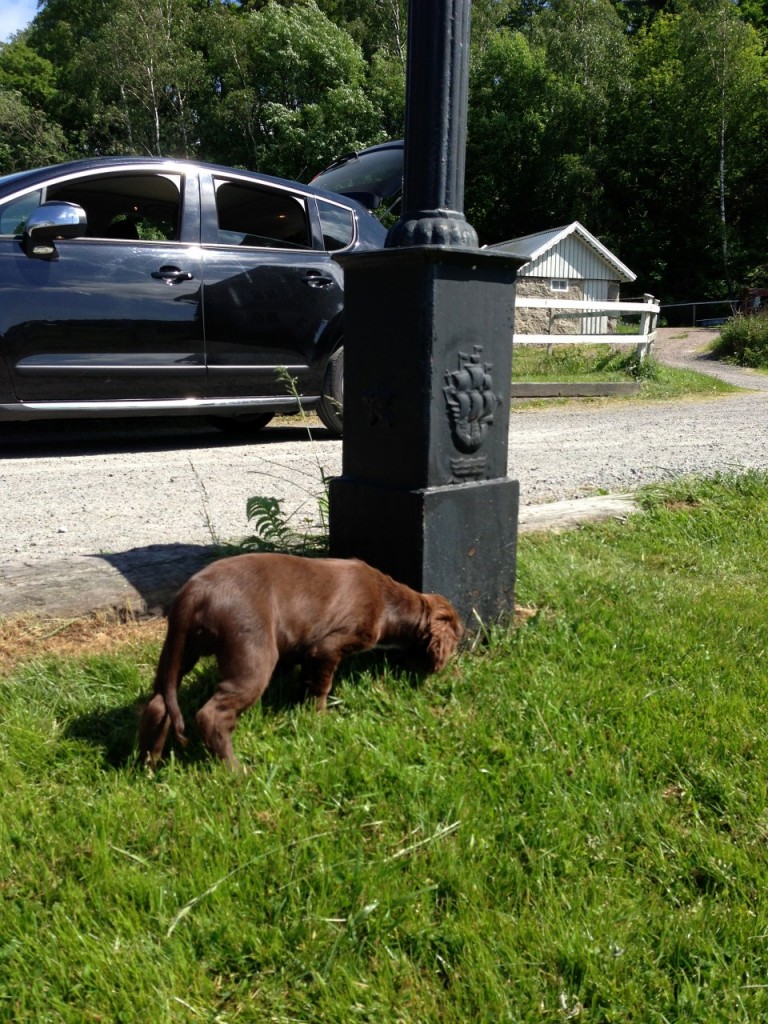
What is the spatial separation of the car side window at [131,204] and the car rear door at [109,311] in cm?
2

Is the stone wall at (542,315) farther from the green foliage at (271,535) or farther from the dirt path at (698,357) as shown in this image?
the green foliage at (271,535)

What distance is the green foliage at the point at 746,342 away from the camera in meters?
21.0

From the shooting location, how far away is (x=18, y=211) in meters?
5.95

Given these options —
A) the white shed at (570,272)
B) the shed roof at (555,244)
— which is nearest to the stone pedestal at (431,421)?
the white shed at (570,272)

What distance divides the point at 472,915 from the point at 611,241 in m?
49.1

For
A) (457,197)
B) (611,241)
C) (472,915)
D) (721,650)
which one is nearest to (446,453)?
(457,197)

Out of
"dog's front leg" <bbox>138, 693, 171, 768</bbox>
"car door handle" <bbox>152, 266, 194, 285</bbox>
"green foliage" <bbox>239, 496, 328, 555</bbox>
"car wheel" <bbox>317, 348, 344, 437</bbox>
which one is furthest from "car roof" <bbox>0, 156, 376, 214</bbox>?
"dog's front leg" <bbox>138, 693, 171, 768</bbox>

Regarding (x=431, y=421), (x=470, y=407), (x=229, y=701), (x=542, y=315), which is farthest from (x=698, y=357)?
(x=229, y=701)

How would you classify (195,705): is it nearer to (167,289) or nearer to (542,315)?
(167,289)

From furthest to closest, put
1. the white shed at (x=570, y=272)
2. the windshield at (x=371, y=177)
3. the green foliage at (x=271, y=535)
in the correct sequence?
the white shed at (x=570, y=272), the windshield at (x=371, y=177), the green foliage at (x=271, y=535)

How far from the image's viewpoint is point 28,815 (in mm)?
2043

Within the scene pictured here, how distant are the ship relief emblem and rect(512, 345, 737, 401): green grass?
10503 mm

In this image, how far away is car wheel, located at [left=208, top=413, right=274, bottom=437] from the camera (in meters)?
8.23

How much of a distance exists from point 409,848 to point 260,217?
639 cm
